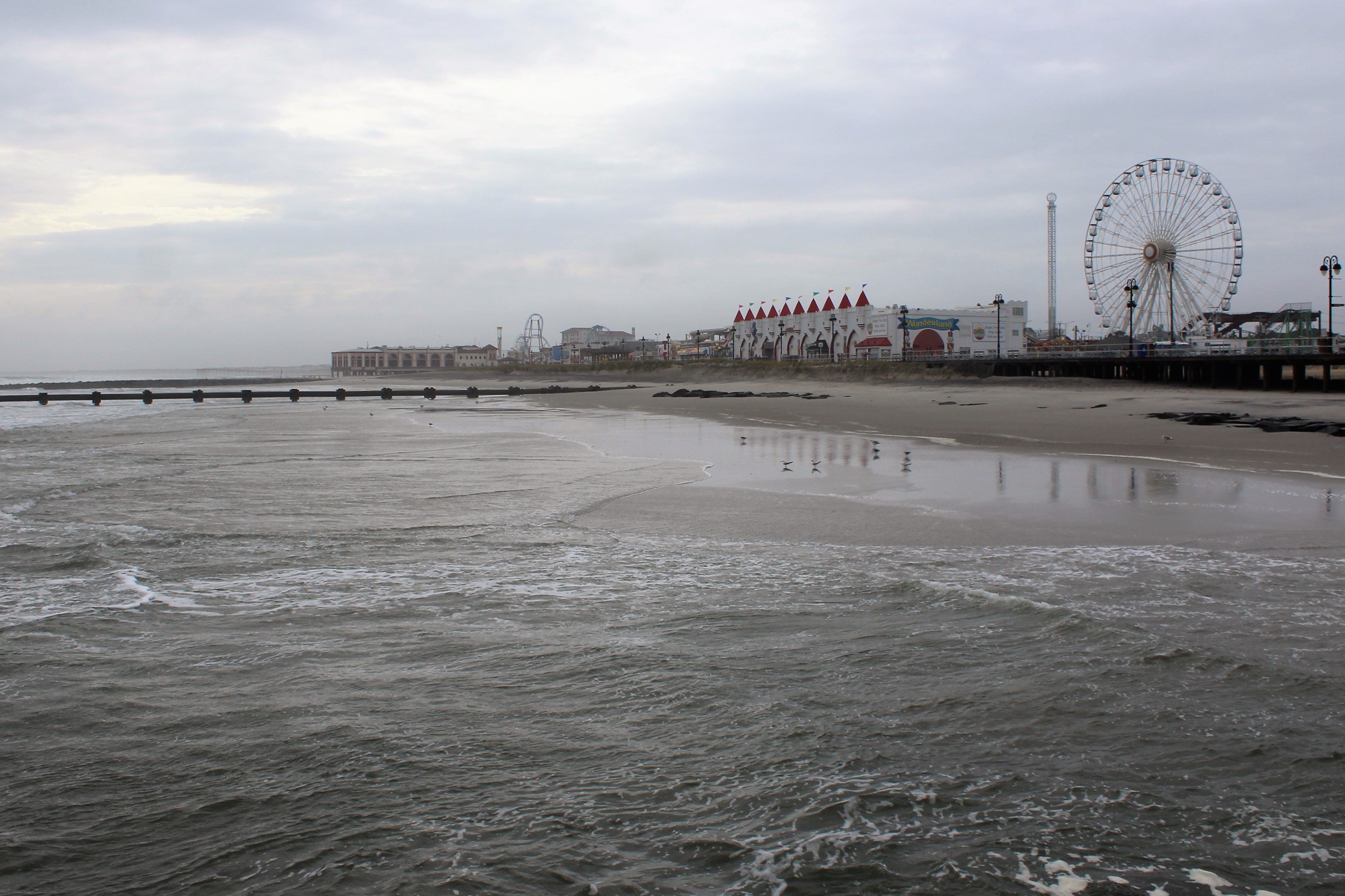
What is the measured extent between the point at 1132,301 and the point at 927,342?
2197cm

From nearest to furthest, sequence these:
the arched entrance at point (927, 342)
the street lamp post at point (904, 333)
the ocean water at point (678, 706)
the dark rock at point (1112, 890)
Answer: the dark rock at point (1112, 890) < the ocean water at point (678, 706) < the street lamp post at point (904, 333) < the arched entrance at point (927, 342)

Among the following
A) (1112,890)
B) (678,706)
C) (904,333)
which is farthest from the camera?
(904,333)

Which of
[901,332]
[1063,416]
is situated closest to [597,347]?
[901,332]

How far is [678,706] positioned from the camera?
13.9 ft

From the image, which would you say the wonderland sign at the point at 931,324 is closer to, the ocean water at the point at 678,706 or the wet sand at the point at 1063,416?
the wet sand at the point at 1063,416

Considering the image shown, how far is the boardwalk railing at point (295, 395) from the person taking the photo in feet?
173

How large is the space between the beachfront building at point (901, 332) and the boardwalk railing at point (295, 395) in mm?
22921

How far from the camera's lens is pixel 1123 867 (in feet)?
9.53

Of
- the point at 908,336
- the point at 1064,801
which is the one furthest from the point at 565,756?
the point at 908,336

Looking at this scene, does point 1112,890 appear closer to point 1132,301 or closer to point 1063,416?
point 1063,416

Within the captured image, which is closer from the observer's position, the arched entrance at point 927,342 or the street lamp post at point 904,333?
the street lamp post at point 904,333

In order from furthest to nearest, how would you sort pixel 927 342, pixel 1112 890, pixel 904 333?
pixel 927 342
pixel 904 333
pixel 1112 890

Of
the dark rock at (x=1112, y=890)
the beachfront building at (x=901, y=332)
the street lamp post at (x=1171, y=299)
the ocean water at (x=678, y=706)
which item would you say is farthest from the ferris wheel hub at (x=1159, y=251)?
the dark rock at (x=1112, y=890)

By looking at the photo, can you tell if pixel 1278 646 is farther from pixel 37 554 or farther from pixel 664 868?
pixel 37 554
